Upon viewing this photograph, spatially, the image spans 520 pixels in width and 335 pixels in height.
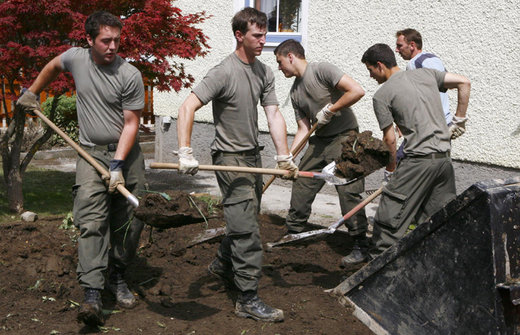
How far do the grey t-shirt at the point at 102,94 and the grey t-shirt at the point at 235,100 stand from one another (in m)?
0.51

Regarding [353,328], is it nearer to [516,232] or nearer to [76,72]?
[516,232]

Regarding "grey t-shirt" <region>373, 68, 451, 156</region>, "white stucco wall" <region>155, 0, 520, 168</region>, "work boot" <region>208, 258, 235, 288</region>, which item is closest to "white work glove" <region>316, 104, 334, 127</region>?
"grey t-shirt" <region>373, 68, 451, 156</region>

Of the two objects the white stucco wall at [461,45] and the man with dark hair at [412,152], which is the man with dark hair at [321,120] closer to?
the man with dark hair at [412,152]

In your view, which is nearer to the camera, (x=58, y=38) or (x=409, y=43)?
(x=409, y=43)

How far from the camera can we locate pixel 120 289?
4293 millimetres

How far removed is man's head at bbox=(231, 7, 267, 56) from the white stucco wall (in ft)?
12.1

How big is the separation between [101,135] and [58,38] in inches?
114

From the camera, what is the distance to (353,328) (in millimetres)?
3762

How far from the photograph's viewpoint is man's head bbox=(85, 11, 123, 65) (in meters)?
3.91

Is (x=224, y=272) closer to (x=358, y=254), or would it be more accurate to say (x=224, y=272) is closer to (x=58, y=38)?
(x=358, y=254)

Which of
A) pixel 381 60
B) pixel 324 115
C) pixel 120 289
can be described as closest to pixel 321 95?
pixel 324 115

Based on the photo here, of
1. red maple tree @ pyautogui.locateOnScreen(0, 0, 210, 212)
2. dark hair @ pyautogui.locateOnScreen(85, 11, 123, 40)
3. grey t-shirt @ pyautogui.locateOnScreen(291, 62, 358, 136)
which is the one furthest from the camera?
red maple tree @ pyautogui.locateOnScreen(0, 0, 210, 212)

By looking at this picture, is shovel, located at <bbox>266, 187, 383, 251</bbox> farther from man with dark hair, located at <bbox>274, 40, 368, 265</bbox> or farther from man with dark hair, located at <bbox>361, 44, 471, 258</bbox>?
man with dark hair, located at <bbox>361, 44, 471, 258</bbox>

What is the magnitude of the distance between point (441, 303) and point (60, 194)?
6062mm
